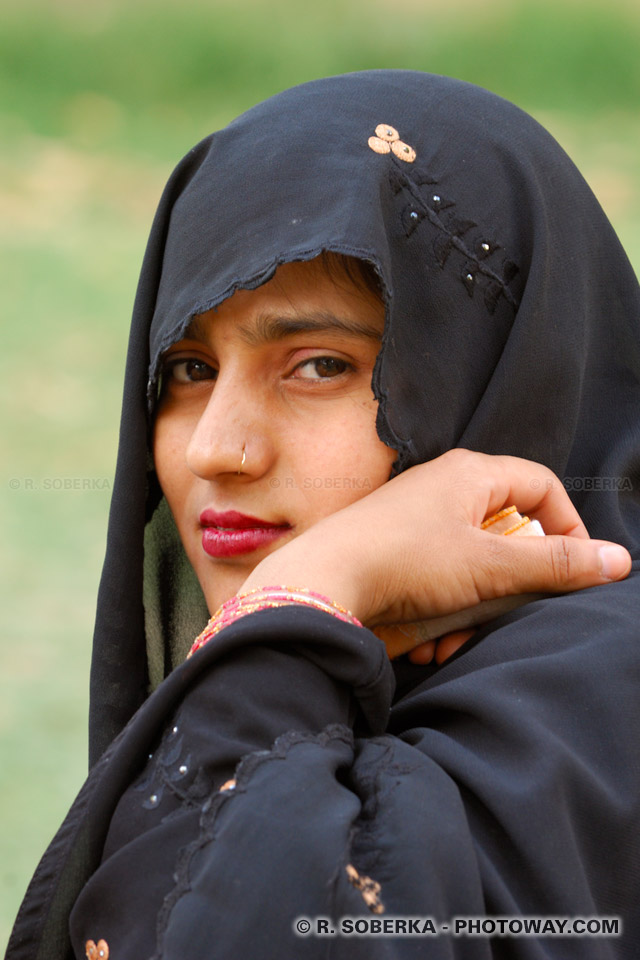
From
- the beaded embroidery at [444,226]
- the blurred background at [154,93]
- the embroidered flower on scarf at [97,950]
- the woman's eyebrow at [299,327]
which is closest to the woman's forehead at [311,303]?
the woman's eyebrow at [299,327]

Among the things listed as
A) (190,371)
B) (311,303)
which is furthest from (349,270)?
(190,371)

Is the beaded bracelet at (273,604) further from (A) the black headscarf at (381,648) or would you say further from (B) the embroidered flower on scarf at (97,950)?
(B) the embroidered flower on scarf at (97,950)

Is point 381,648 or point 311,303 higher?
point 311,303

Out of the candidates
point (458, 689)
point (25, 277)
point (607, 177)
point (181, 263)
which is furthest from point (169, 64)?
point (458, 689)

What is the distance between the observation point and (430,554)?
4.24 feet

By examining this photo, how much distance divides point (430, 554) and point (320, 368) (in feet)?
1.00

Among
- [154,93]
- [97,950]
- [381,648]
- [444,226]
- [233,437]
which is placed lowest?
[97,950]

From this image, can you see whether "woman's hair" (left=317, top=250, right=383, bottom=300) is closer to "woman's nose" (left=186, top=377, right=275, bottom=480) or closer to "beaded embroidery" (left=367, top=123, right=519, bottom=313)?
"beaded embroidery" (left=367, top=123, right=519, bottom=313)

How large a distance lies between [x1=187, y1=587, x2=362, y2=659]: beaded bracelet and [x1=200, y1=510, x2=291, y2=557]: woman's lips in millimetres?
252

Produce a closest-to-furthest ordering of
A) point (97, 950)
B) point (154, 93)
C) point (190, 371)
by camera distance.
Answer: point (97, 950)
point (190, 371)
point (154, 93)

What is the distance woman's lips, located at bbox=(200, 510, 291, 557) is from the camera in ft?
4.72

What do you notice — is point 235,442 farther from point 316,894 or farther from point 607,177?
point 607,177

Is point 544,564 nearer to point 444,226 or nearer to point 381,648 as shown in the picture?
point 381,648

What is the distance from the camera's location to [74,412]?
602cm
